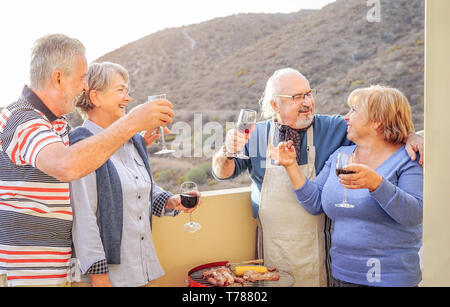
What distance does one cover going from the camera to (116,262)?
7.23 feet

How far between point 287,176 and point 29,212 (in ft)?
4.91

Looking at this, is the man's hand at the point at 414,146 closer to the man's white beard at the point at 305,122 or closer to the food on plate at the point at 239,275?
the man's white beard at the point at 305,122

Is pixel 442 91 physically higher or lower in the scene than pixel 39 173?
higher

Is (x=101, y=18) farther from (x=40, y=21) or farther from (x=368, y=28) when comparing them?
(x=368, y=28)

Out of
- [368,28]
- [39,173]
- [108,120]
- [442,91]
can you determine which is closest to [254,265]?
[108,120]

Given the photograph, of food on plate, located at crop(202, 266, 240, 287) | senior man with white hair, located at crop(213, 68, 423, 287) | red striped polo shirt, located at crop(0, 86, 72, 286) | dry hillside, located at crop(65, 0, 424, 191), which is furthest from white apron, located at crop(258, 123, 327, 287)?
dry hillside, located at crop(65, 0, 424, 191)

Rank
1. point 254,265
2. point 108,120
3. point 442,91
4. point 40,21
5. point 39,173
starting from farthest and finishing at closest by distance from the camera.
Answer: point 40,21, point 254,265, point 108,120, point 39,173, point 442,91

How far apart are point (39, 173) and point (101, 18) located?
19475mm

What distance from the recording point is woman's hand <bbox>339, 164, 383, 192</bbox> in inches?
84.9

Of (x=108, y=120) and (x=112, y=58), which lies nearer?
(x=108, y=120)

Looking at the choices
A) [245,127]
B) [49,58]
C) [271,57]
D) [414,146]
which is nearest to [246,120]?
[245,127]

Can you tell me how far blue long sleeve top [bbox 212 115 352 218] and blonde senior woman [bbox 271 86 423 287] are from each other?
17 centimetres

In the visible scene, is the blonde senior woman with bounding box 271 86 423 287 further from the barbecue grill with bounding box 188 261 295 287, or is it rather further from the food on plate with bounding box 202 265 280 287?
the food on plate with bounding box 202 265 280 287

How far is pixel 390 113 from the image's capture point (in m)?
2.50
